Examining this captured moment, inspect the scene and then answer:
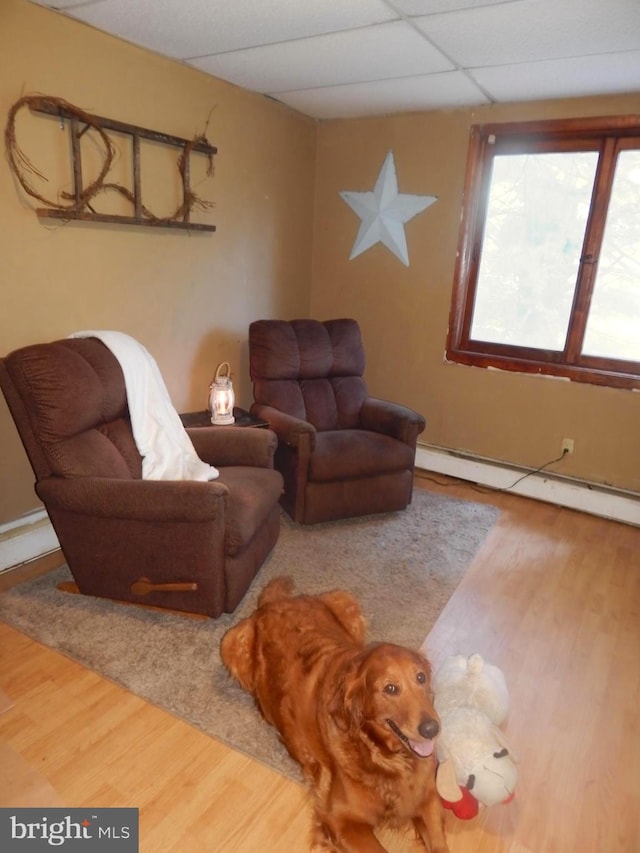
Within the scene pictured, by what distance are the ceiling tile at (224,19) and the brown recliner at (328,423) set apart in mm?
1391

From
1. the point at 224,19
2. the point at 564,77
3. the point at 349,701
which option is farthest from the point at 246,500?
the point at 564,77

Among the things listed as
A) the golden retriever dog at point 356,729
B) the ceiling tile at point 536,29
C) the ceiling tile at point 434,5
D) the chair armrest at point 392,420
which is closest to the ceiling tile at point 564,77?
the ceiling tile at point 536,29

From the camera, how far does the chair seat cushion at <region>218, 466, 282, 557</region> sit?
6.88 feet

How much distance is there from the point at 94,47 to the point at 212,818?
2.91 metres

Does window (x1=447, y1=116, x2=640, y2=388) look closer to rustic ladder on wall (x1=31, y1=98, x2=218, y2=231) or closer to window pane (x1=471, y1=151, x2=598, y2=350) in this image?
window pane (x1=471, y1=151, x2=598, y2=350)

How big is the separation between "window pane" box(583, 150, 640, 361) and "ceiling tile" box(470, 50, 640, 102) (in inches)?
15.6

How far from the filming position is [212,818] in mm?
1438

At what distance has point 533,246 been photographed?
11.1 ft

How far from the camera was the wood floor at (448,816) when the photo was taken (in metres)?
1.43

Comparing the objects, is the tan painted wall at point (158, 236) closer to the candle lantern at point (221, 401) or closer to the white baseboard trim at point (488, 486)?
the white baseboard trim at point (488, 486)

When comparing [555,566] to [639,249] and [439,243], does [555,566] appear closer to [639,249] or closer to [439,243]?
[639,249]

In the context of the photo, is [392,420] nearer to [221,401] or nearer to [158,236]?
[221,401]

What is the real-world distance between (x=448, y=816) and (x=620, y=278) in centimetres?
285

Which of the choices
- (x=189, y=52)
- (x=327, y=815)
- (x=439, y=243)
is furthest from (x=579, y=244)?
(x=327, y=815)
